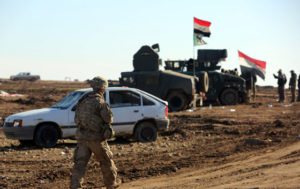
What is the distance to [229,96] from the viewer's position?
31.4m

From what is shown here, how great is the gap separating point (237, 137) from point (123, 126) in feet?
10.8

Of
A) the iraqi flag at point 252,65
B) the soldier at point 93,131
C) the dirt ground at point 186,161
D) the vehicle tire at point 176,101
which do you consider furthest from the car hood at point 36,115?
the iraqi flag at point 252,65

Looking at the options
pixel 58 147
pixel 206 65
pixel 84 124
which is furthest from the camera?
pixel 206 65

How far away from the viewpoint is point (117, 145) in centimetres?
1505

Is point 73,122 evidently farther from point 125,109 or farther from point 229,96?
point 229,96

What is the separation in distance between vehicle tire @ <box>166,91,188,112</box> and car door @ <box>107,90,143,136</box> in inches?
433

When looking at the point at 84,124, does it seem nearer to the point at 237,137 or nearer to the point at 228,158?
the point at 228,158

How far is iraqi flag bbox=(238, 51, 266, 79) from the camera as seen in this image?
36125mm

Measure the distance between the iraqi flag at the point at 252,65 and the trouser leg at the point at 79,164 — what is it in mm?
27700

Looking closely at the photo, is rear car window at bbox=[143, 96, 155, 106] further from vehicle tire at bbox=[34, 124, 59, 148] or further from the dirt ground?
vehicle tire at bbox=[34, 124, 59, 148]

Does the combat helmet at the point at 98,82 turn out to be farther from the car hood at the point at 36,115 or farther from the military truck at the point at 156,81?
the military truck at the point at 156,81

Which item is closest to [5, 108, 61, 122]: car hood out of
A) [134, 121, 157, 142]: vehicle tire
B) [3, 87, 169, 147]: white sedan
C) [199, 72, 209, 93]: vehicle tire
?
[3, 87, 169, 147]: white sedan

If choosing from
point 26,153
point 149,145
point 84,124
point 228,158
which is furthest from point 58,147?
point 84,124

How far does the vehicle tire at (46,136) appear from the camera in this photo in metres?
14.3
